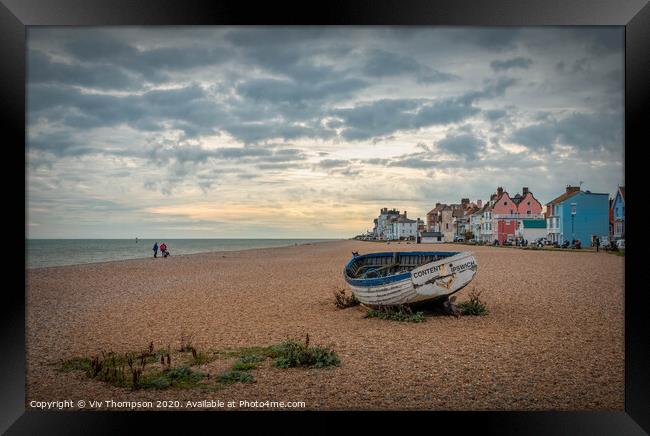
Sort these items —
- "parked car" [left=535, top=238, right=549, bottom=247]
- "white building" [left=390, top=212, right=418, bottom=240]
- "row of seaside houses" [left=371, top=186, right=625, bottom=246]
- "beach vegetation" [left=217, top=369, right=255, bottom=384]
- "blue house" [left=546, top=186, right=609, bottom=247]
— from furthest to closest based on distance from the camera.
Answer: "white building" [left=390, top=212, right=418, bottom=240]
"parked car" [left=535, top=238, right=549, bottom=247]
"row of seaside houses" [left=371, top=186, right=625, bottom=246]
"blue house" [left=546, top=186, right=609, bottom=247]
"beach vegetation" [left=217, top=369, right=255, bottom=384]

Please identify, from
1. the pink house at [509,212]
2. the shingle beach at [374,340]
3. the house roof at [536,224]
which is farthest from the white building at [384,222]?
the shingle beach at [374,340]

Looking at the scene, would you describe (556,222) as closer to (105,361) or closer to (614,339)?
(614,339)

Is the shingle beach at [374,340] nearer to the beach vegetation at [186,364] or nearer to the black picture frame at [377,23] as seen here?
the beach vegetation at [186,364]

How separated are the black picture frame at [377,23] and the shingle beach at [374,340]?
0.72 meters

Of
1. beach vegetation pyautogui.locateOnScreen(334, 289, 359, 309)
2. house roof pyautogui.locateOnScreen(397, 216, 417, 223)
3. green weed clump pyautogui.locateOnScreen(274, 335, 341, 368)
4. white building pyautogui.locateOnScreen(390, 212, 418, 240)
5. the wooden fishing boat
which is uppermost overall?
house roof pyautogui.locateOnScreen(397, 216, 417, 223)

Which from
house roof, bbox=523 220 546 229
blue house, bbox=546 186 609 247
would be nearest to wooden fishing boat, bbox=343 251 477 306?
blue house, bbox=546 186 609 247

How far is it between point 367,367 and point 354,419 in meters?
1.75

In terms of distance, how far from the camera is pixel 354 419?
18.3 ft

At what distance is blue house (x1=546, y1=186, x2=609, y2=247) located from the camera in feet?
49.8

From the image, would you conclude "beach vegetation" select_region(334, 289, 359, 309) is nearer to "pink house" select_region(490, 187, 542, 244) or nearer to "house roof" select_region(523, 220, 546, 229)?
"house roof" select_region(523, 220, 546, 229)

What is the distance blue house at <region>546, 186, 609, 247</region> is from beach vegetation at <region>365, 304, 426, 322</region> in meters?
5.11

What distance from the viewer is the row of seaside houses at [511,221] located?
17734mm

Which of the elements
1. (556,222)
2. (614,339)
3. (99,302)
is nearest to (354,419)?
(614,339)

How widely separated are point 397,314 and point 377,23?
6514 mm
